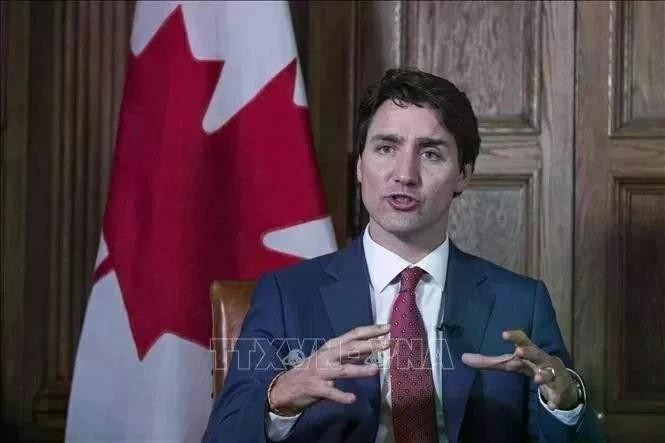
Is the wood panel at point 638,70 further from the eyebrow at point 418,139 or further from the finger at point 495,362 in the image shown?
the finger at point 495,362

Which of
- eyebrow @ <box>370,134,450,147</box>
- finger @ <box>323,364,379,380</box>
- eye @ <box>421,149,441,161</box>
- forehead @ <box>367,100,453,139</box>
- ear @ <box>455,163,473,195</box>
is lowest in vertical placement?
finger @ <box>323,364,379,380</box>

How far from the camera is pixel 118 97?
11.0 feet

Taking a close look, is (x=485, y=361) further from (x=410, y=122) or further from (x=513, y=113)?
(x=513, y=113)

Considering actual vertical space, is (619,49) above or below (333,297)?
above

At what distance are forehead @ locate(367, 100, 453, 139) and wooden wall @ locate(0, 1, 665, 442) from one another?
119 centimetres

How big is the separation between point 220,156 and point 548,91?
1.04 meters

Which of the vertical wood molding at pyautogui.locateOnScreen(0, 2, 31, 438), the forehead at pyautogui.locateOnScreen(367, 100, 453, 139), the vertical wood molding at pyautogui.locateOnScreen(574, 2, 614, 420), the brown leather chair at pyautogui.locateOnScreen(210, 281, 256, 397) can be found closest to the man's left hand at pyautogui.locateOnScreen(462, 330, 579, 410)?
the forehead at pyautogui.locateOnScreen(367, 100, 453, 139)

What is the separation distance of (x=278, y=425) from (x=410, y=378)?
0.27 m

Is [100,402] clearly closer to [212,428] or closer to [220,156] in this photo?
[220,156]

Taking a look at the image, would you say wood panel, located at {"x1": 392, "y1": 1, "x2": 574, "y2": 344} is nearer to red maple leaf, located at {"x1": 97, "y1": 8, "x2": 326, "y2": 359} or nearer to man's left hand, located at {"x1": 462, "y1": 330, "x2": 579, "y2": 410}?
red maple leaf, located at {"x1": 97, "y1": 8, "x2": 326, "y2": 359}

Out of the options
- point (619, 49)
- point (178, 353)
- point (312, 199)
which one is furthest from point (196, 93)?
point (619, 49)

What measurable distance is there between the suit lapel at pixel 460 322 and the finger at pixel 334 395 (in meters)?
0.35

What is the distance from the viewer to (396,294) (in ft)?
6.89

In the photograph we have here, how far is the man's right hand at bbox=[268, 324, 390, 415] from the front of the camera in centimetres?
169
